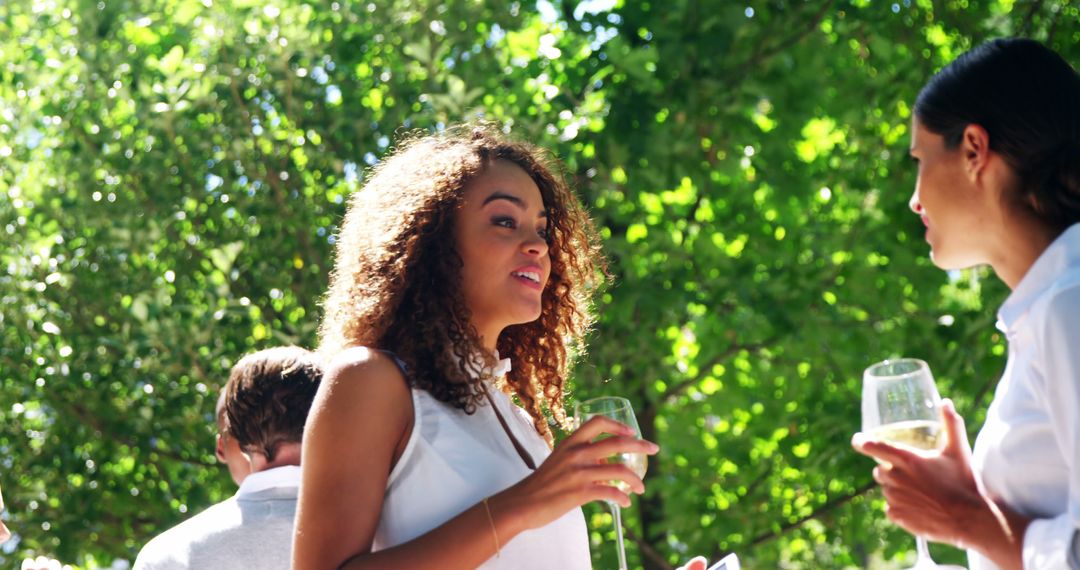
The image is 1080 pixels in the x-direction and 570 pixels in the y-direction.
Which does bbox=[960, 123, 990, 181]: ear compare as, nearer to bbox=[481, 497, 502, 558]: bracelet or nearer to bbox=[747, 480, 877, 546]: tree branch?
bbox=[481, 497, 502, 558]: bracelet

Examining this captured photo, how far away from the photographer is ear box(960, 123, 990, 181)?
1961 mm

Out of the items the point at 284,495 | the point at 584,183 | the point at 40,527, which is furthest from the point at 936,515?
the point at 40,527

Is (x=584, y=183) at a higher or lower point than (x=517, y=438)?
lower

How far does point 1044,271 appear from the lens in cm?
188

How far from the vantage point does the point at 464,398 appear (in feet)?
7.91

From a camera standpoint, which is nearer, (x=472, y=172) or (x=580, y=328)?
(x=472, y=172)

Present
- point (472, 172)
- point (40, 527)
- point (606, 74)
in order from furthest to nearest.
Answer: point (40, 527), point (606, 74), point (472, 172)

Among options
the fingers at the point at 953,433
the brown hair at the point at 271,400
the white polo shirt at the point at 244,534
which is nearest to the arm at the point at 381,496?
the fingers at the point at 953,433

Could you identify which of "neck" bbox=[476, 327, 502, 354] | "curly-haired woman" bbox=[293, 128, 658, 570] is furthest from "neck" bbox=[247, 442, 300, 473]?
"neck" bbox=[476, 327, 502, 354]

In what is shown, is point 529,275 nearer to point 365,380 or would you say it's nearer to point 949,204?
point 365,380

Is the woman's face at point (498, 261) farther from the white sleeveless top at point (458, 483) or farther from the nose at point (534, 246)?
the white sleeveless top at point (458, 483)

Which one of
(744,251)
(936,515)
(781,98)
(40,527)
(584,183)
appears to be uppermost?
(936,515)

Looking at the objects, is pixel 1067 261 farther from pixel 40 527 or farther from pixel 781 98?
pixel 40 527

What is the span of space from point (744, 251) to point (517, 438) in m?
3.46
